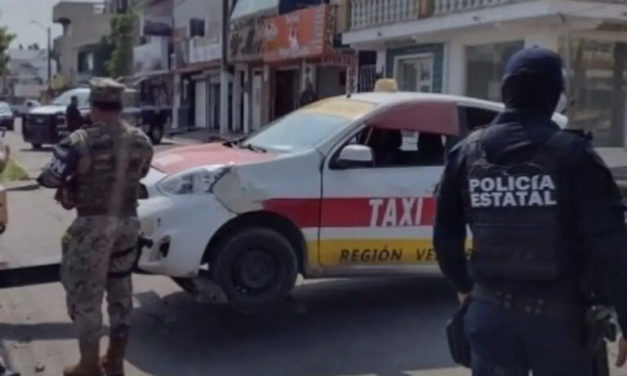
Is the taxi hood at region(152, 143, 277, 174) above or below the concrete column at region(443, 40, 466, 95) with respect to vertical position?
below

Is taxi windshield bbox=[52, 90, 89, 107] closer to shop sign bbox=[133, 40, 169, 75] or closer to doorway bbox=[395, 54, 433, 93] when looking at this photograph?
doorway bbox=[395, 54, 433, 93]

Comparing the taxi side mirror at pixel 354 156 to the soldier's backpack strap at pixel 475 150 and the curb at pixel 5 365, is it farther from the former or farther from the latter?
the soldier's backpack strap at pixel 475 150

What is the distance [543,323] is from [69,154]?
2.84 metres

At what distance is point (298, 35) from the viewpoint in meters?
28.2

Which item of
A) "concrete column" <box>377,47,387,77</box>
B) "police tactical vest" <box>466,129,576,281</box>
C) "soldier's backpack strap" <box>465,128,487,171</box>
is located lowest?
"police tactical vest" <box>466,129,576,281</box>

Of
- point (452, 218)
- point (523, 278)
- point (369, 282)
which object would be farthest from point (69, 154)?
point (369, 282)

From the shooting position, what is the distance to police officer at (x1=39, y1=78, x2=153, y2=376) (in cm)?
Answer: 499

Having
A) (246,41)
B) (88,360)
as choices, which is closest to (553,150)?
(88,360)

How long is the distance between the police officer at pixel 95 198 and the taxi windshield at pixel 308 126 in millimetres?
1814

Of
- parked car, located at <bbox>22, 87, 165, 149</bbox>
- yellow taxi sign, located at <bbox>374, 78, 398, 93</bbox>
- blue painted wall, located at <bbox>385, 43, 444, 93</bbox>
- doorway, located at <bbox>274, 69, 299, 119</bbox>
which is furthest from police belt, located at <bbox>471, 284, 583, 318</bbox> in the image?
doorway, located at <bbox>274, 69, 299, 119</bbox>

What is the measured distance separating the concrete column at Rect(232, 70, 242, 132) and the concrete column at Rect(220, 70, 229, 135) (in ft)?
1.21

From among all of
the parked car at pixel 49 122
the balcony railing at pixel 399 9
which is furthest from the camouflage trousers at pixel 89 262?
the parked car at pixel 49 122

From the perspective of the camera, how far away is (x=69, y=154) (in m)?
4.93

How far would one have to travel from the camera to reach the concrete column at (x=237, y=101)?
38.4m
